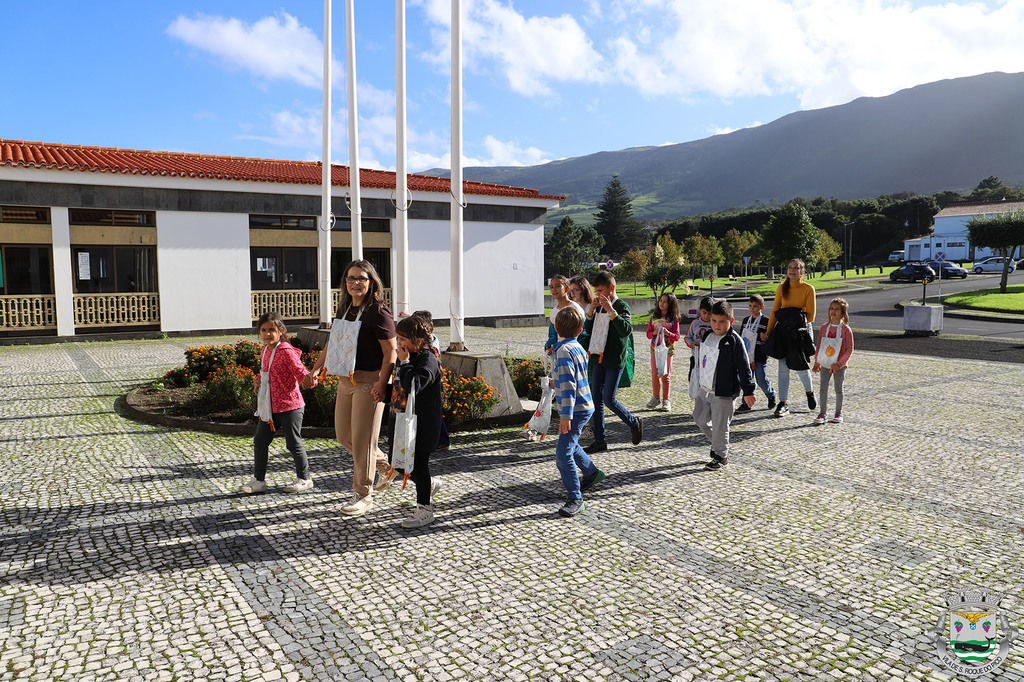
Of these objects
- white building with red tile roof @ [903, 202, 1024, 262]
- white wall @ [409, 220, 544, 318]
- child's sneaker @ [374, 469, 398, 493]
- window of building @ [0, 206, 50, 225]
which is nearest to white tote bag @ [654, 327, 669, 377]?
child's sneaker @ [374, 469, 398, 493]

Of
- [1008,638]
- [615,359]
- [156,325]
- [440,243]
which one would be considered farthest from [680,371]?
[156,325]

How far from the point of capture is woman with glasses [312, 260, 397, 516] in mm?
5301

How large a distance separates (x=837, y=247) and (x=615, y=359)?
67.4m

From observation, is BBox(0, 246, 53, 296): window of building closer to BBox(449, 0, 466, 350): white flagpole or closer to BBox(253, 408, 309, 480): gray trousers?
BBox(449, 0, 466, 350): white flagpole

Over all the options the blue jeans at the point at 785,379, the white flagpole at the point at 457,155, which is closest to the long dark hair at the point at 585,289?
the white flagpole at the point at 457,155

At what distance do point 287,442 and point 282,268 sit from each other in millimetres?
17911

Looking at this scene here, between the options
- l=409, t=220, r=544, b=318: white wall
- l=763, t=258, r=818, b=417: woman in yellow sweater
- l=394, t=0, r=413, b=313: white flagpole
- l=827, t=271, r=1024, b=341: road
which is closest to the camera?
l=763, t=258, r=818, b=417: woman in yellow sweater

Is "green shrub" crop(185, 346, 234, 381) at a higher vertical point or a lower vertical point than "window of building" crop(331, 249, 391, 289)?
lower

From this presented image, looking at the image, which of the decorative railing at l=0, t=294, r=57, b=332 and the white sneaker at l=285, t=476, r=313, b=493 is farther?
the decorative railing at l=0, t=294, r=57, b=332

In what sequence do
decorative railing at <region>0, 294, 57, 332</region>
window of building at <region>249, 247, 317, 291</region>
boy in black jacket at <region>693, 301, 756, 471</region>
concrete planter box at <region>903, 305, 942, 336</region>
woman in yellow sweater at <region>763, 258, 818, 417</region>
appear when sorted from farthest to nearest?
1. window of building at <region>249, 247, 317, 291</region>
2. concrete planter box at <region>903, 305, 942, 336</region>
3. decorative railing at <region>0, 294, 57, 332</region>
4. woman in yellow sweater at <region>763, 258, 818, 417</region>
5. boy in black jacket at <region>693, 301, 756, 471</region>

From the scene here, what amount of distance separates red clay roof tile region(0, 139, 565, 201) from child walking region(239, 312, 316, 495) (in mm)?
16220

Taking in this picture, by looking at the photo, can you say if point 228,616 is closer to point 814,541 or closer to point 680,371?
point 814,541

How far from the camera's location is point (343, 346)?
17.5ft

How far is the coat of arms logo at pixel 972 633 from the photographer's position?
3.38 meters
